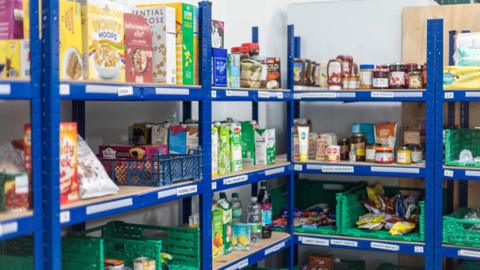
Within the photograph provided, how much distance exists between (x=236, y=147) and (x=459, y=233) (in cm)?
164

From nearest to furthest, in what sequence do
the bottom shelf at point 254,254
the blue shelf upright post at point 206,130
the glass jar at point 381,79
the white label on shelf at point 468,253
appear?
the blue shelf upright post at point 206,130 → the bottom shelf at point 254,254 → the white label on shelf at point 468,253 → the glass jar at point 381,79

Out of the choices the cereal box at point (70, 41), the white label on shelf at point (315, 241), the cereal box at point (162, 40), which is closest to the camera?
the cereal box at point (70, 41)

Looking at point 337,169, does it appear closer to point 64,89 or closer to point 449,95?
point 449,95

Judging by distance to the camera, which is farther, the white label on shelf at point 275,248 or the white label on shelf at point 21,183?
the white label on shelf at point 275,248

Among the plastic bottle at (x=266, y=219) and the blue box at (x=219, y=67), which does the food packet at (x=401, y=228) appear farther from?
the blue box at (x=219, y=67)

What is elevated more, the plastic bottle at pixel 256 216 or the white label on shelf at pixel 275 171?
the white label on shelf at pixel 275 171

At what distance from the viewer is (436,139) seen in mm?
4445

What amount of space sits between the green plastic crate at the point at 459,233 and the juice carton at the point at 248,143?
1379 millimetres

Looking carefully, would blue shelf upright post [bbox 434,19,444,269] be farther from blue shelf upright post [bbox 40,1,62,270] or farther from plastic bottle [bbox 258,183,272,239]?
blue shelf upright post [bbox 40,1,62,270]

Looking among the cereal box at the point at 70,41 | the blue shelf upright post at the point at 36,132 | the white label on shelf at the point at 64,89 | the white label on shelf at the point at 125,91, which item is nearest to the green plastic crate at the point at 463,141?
the white label on shelf at the point at 125,91

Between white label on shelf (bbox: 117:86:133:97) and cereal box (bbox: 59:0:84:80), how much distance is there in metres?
0.18

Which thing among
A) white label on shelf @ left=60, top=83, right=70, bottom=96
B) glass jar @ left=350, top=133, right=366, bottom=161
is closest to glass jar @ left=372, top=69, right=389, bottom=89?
glass jar @ left=350, top=133, right=366, bottom=161

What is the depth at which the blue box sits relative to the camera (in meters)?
3.76

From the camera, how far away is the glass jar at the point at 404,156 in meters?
4.62
